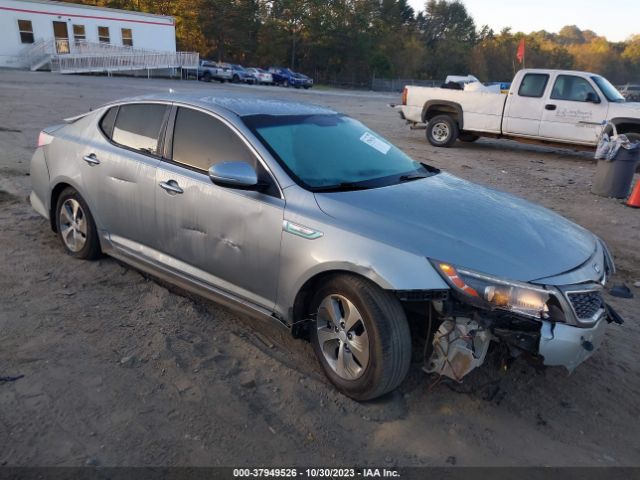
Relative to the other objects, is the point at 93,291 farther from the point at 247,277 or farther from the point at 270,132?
the point at 270,132

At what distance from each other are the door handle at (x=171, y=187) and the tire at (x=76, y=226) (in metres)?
1.14

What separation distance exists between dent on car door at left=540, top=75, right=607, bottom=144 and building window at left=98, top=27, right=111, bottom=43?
3411 cm

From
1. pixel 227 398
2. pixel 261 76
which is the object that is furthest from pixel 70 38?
pixel 227 398

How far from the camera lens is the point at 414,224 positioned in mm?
2943

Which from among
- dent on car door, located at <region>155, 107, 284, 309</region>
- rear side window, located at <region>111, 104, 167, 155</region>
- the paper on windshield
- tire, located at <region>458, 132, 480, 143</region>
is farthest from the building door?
the paper on windshield

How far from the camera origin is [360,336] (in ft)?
9.64

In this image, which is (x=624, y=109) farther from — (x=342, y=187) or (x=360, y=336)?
Answer: (x=360, y=336)

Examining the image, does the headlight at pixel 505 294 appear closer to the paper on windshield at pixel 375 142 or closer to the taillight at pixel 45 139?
the paper on windshield at pixel 375 142

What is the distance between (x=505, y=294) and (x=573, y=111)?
34.9 feet

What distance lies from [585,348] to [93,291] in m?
3.54

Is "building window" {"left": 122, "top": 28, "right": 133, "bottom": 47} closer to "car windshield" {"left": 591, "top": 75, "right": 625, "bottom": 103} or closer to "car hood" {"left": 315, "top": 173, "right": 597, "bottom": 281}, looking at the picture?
"car windshield" {"left": 591, "top": 75, "right": 625, "bottom": 103}

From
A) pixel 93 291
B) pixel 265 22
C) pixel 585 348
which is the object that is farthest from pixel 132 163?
pixel 265 22

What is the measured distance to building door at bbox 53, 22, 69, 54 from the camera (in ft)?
113

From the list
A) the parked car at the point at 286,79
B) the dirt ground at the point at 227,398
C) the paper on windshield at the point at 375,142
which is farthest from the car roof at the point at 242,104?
the parked car at the point at 286,79
